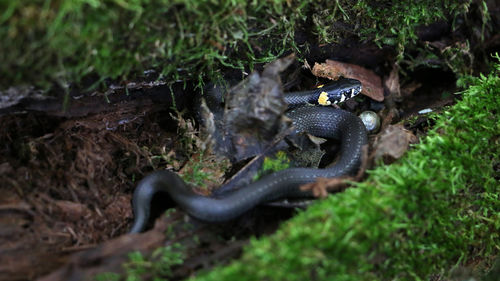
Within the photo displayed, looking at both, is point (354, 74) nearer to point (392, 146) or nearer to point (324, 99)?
point (324, 99)

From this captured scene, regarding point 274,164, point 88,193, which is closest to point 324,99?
point 274,164

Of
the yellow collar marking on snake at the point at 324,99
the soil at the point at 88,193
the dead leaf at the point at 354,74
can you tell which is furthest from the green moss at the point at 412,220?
the yellow collar marking on snake at the point at 324,99

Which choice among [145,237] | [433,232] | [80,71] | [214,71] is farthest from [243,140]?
[433,232]

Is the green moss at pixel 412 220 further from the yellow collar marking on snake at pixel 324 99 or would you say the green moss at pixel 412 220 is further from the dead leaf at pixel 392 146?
the yellow collar marking on snake at pixel 324 99

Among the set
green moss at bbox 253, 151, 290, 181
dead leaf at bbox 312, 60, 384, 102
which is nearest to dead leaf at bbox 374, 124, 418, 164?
green moss at bbox 253, 151, 290, 181

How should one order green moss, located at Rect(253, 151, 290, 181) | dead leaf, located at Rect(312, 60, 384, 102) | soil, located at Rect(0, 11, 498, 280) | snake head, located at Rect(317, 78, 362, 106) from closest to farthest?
soil, located at Rect(0, 11, 498, 280)
green moss, located at Rect(253, 151, 290, 181)
dead leaf, located at Rect(312, 60, 384, 102)
snake head, located at Rect(317, 78, 362, 106)

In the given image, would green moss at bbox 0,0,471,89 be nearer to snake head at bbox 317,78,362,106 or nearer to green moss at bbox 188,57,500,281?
snake head at bbox 317,78,362,106
